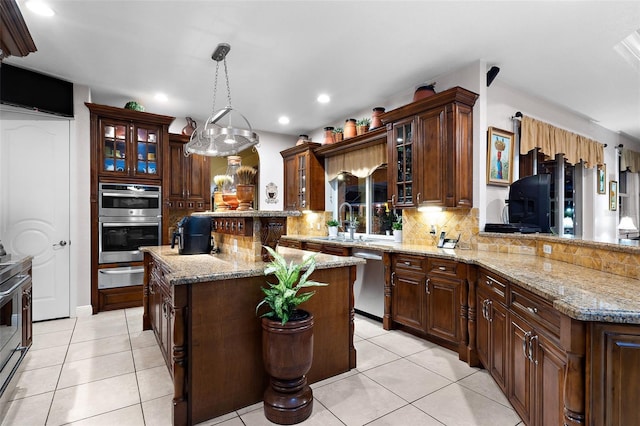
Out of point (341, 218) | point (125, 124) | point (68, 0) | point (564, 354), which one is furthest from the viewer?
point (341, 218)

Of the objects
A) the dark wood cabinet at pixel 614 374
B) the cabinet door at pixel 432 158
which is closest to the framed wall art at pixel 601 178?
the cabinet door at pixel 432 158

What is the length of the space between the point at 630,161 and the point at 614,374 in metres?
7.16

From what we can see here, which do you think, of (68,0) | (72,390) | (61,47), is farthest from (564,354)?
(61,47)

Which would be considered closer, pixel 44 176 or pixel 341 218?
pixel 44 176

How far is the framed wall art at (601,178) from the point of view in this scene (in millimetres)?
5480

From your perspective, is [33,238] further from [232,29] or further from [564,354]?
[564,354]

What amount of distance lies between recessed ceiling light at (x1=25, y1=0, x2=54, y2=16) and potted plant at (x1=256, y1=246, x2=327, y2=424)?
8.93 feet

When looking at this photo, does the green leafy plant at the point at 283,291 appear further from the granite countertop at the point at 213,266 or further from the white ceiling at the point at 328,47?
the white ceiling at the point at 328,47

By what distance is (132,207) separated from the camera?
4.41 meters

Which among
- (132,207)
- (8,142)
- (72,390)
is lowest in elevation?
(72,390)

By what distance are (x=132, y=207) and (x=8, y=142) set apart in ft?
4.64

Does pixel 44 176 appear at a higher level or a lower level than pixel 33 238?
higher

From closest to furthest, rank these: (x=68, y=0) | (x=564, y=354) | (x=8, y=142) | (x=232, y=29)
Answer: (x=564, y=354), (x=68, y=0), (x=232, y=29), (x=8, y=142)

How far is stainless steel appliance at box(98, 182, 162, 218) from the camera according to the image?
423cm
